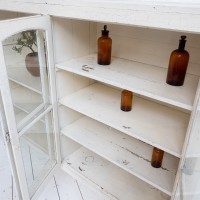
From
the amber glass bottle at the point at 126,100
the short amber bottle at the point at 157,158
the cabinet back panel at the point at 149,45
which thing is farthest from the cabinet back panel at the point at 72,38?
the short amber bottle at the point at 157,158

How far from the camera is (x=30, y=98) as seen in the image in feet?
5.11

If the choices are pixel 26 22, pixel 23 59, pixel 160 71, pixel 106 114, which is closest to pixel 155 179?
pixel 106 114

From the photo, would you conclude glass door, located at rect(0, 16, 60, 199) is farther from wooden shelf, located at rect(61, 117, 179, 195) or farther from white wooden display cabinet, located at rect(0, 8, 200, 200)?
wooden shelf, located at rect(61, 117, 179, 195)

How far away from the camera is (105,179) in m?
1.55

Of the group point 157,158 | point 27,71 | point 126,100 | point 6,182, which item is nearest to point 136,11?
point 126,100

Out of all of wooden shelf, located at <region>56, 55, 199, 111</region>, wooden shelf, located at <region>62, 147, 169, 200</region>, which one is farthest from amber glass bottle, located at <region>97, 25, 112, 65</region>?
wooden shelf, located at <region>62, 147, 169, 200</region>

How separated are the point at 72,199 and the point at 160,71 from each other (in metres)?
1.06

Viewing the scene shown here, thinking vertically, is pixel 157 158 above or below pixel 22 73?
below

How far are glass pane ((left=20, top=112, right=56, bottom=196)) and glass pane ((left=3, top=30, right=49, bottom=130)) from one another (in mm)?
154

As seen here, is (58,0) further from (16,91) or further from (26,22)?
(16,91)

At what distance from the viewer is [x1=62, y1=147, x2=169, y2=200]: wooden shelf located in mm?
1427

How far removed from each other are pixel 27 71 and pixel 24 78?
0.29 feet

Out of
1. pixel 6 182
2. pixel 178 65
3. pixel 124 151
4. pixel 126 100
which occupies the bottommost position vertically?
pixel 6 182

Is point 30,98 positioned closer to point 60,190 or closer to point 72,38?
point 72,38
